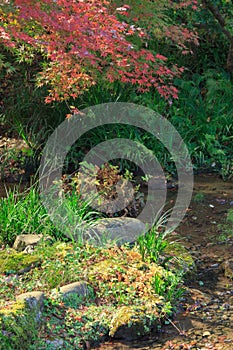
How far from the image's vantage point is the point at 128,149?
8891 mm

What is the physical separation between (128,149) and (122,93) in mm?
1105

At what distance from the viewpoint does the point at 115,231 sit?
20.1 ft

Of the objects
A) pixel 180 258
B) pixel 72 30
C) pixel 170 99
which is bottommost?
pixel 180 258

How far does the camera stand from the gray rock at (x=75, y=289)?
16.9 feet

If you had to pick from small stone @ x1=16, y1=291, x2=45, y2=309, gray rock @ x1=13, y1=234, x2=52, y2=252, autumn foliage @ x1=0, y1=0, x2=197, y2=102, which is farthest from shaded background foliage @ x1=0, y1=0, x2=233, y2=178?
small stone @ x1=16, y1=291, x2=45, y2=309

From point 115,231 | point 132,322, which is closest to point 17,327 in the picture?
point 132,322

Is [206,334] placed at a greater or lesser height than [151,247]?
lesser

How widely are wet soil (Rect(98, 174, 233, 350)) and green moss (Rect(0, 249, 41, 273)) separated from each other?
109 centimetres

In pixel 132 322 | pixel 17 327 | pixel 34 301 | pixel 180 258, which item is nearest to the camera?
pixel 17 327

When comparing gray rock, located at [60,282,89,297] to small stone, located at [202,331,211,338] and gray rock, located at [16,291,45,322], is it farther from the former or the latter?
small stone, located at [202,331,211,338]

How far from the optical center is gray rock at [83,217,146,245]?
607cm

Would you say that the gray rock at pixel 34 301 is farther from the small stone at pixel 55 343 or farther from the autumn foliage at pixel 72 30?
the autumn foliage at pixel 72 30

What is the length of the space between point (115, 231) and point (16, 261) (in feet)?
3.35

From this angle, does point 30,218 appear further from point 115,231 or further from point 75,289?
point 75,289
